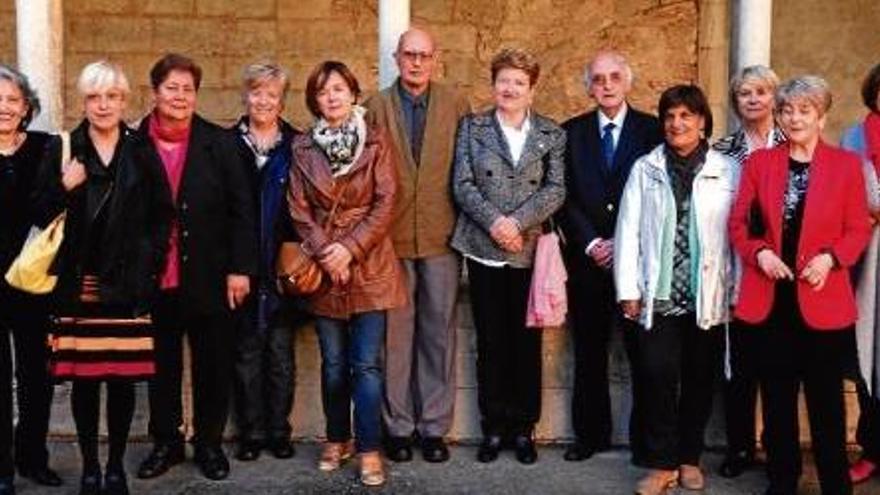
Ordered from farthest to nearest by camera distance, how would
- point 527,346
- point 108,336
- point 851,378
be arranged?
point 527,346
point 851,378
point 108,336

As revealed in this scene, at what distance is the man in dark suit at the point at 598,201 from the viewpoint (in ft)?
17.5

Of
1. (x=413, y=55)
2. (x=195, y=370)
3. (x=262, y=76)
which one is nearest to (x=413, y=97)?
(x=413, y=55)

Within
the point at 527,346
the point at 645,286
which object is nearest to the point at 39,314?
the point at 527,346

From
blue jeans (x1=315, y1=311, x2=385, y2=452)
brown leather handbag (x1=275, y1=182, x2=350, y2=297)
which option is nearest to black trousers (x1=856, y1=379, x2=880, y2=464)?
blue jeans (x1=315, y1=311, x2=385, y2=452)

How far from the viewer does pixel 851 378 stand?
5156 mm

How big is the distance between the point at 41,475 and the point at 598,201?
2698 millimetres

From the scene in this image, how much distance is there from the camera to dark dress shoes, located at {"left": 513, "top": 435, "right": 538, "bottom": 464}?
5562 mm

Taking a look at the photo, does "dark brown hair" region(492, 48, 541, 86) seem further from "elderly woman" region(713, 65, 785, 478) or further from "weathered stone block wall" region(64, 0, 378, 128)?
"weathered stone block wall" region(64, 0, 378, 128)

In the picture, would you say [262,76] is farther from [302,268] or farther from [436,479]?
[436,479]

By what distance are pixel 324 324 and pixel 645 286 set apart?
1.39 m

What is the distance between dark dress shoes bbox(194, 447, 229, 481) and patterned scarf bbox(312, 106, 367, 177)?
4.43ft

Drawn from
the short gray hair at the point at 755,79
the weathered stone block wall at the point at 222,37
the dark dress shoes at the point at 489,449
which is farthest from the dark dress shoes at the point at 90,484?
the weathered stone block wall at the point at 222,37

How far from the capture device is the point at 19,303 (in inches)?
197

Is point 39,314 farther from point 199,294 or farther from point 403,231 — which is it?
point 403,231
